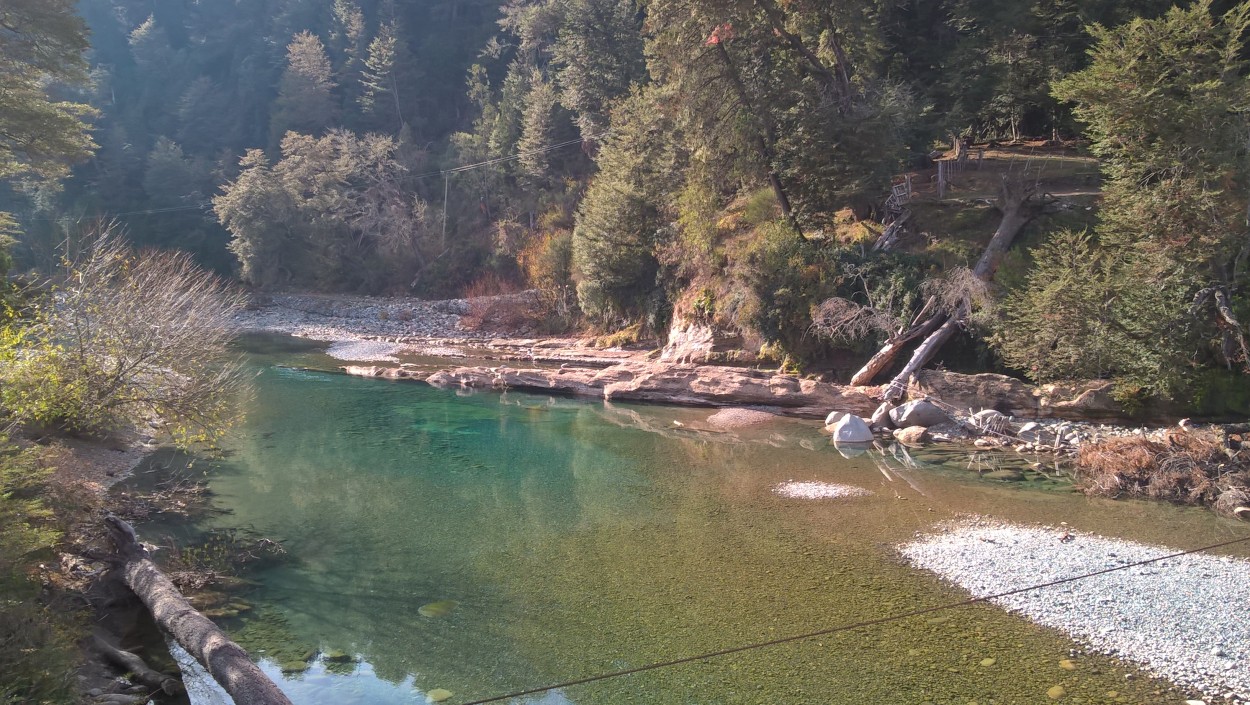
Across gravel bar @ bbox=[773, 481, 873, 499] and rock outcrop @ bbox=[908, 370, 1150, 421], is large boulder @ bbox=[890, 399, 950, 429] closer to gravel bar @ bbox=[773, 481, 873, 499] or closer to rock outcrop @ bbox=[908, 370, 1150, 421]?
rock outcrop @ bbox=[908, 370, 1150, 421]

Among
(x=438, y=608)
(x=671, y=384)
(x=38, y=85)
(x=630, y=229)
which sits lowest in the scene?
(x=438, y=608)

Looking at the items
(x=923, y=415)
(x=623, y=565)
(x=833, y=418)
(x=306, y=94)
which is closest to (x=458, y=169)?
(x=306, y=94)

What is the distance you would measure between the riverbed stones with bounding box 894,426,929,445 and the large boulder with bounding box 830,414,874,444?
0.74 m

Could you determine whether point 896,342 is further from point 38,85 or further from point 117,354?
point 38,85

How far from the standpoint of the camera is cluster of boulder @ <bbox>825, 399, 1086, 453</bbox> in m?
17.7

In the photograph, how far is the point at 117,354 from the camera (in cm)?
1257

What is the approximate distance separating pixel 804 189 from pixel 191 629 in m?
23.3

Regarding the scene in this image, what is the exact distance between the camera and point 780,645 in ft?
30.3

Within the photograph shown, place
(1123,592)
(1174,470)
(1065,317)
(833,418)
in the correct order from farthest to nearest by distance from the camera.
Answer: (833,418) → (1065,317) → (1174,470) → (1123,592)

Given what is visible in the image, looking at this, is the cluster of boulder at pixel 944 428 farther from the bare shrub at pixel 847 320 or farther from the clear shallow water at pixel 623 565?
the bare shrub at pixel 847 320

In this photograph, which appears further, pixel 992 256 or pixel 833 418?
pixel 992 256

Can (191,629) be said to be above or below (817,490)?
below

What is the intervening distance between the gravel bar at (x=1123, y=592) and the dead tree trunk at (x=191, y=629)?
931 centimetres

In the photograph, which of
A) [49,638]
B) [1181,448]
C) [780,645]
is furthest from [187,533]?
[1181,448]
